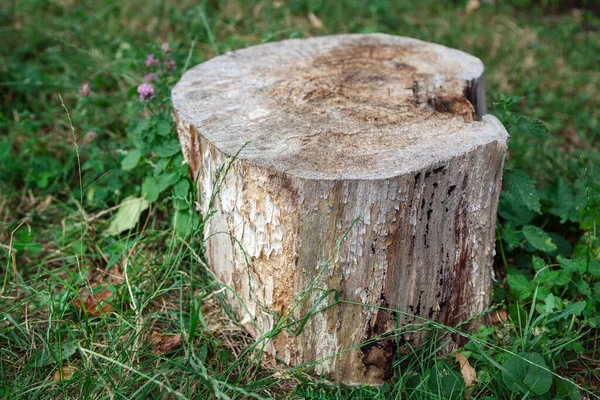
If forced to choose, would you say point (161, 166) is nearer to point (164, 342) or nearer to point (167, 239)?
point (167, 239)

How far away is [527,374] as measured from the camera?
177 cm

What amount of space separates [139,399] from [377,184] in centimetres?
92

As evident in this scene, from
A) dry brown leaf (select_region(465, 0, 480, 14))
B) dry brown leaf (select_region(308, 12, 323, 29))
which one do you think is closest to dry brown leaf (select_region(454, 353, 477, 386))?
dry brown leaf (select_region(308, 12, 323, 29))

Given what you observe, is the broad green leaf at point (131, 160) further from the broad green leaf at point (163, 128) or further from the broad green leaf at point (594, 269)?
the broad green leaf at point (594, 269)

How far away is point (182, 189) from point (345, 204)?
739 mm

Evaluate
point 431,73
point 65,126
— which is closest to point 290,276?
point 431,73

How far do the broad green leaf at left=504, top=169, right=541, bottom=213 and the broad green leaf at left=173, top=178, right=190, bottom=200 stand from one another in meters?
1.15

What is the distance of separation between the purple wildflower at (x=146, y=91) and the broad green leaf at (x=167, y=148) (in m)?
0.21

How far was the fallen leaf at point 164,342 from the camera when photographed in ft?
6.58

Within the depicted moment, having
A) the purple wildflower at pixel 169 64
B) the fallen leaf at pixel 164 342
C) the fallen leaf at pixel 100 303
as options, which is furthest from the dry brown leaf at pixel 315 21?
the fallen leaf at pixel 164 342

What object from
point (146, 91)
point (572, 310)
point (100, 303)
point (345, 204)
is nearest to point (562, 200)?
point (572, 310)

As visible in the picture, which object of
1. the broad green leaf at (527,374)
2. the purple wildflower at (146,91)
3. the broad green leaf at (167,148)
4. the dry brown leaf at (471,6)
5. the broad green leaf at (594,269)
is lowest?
the broad green leaf at (527,374)

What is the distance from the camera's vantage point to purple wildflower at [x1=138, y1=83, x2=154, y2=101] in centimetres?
235

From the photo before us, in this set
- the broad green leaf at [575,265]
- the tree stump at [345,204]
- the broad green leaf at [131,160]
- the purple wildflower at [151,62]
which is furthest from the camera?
the purple wildflower at [151,62]
